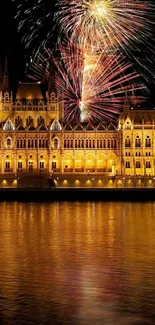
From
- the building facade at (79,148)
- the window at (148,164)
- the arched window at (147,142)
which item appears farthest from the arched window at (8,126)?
the window at (148,164)

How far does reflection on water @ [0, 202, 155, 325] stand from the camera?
18.5m

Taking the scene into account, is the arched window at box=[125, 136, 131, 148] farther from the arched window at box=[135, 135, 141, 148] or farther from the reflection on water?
the reflection on water

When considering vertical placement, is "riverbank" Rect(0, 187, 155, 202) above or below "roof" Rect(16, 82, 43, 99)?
below

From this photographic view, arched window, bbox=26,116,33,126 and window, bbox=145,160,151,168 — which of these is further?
arched window, bbox=26,116,33,126

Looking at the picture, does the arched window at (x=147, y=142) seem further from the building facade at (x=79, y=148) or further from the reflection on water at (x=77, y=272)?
the reflection on water at (x=77, y=272)

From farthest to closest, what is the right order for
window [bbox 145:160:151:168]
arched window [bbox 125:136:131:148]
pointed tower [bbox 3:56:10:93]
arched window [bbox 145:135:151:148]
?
1. pointed tower [bbox 3:56:10:93]
2. arched window [bbox 145:135:151:148]
3. arched window [bbox 125:136:131:148]
4. window [bbox 145:160:151:168]

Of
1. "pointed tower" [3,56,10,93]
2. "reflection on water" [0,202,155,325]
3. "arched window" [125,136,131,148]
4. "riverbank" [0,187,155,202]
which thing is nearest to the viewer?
"reflection on water" [0,202,155,325]

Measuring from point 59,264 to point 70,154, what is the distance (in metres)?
67.2

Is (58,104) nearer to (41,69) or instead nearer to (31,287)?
(41,69)

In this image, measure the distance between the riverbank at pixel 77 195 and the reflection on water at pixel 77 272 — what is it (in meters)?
28.1

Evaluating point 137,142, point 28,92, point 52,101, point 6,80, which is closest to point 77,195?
point 137,142

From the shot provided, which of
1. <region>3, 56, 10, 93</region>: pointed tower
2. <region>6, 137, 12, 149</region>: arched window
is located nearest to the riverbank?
<region>6, 137, 12, 149</region>: arched window

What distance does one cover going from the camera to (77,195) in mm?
78125

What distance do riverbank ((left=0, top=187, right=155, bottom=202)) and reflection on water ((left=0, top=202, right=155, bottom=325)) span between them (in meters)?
28.1
